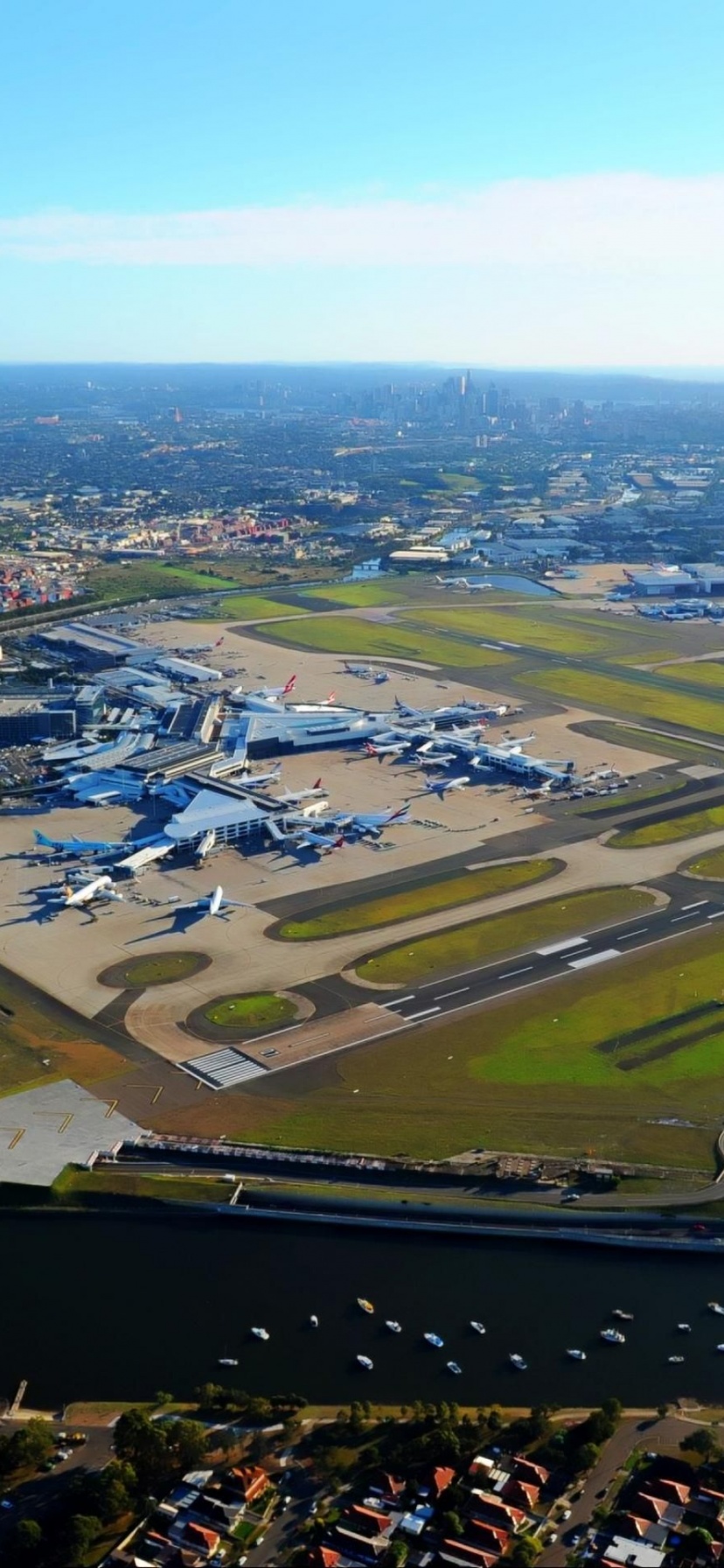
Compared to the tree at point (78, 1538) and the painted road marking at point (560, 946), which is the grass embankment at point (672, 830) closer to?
the painted road marking at point (560, 946)

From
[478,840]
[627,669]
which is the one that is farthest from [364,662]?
[478,840]

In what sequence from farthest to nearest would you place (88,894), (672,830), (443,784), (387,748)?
(387,748), (443,784), (672,830), (88,894)

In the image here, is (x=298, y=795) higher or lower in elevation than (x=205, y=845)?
higher

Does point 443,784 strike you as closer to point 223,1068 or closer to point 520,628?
point 223,1068

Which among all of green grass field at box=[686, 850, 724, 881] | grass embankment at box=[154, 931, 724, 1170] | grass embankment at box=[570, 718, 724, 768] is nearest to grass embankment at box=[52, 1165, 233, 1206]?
grass embankment at box=[154, 931, 724, 1170]

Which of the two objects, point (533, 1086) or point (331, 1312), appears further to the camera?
point (533, 1086)

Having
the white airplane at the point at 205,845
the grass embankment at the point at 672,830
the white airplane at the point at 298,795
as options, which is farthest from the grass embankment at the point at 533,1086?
the white airplane at the point at 298,795

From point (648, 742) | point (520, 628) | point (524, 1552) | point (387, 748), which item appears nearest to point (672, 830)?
point (648, 742)
